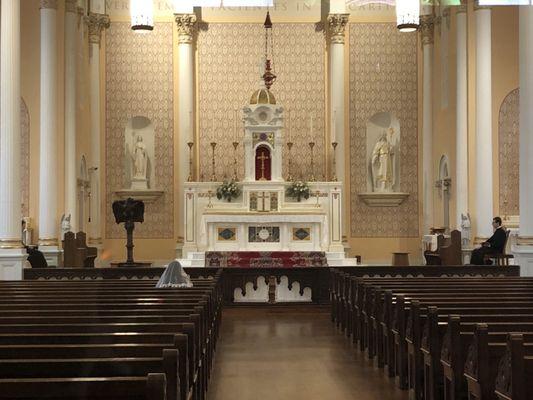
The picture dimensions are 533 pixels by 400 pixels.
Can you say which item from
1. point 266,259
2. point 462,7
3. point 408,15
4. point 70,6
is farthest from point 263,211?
point 70,6

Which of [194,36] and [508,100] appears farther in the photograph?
[194,36]

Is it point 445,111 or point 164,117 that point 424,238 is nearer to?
point 445,111

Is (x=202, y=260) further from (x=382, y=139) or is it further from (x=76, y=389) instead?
(x=76, y=389)

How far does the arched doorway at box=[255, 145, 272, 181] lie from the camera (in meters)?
21.9

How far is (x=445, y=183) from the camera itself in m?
23.0

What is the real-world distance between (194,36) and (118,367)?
20844mm

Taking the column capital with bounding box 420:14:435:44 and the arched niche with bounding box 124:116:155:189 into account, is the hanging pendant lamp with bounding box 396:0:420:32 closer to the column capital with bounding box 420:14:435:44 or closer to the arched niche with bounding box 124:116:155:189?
the column capital with bounding box 420:14:435:44

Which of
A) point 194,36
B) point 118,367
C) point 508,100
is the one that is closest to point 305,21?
point 194,36

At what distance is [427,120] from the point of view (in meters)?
24.6

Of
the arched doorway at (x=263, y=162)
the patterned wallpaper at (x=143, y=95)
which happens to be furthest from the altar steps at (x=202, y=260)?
the patterned wallpaper at (x=143, y=95)

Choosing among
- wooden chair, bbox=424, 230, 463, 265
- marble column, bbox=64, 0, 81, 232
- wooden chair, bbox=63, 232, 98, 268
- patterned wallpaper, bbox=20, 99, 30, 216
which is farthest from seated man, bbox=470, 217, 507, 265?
patterned wallpaper, bbox=20, 99, 30, 216

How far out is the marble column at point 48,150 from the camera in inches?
794

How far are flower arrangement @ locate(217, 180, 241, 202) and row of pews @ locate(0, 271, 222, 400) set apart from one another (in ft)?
35.9

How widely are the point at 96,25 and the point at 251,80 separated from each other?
450 cm
